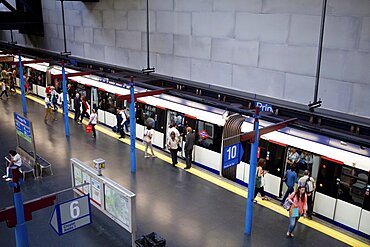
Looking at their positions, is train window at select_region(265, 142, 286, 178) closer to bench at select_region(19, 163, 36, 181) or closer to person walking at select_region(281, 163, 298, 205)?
person walking at select_region(281, 163, 298, 205)

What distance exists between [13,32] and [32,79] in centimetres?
820

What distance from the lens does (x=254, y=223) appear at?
961 centimetres

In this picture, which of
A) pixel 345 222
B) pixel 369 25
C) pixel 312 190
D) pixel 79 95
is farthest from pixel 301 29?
pixel 79 95

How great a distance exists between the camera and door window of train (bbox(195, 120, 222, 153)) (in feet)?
39.4

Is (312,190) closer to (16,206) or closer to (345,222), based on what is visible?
(345,222)

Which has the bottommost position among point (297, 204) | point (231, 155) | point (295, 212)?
point (295, 212)

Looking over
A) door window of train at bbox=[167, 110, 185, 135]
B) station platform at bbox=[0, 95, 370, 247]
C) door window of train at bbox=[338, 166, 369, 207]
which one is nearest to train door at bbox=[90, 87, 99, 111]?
station platform at bbox=[0, 95, 370, 247]

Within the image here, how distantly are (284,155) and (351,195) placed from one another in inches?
75.6

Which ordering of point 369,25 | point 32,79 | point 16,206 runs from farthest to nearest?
1. point 32,79
2. point 369,25
3. point 16,206

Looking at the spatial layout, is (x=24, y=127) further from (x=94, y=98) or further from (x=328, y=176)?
(x=328, y=176)

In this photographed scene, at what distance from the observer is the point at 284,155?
10.2 m

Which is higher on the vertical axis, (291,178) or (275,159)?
(275,159)

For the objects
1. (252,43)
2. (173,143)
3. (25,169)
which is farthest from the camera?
(173,143)

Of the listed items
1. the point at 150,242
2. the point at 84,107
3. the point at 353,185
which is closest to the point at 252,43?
the point at 353,185
